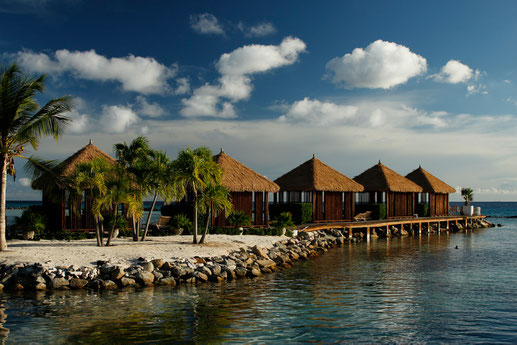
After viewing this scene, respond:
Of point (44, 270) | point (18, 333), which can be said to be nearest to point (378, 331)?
point (18, 333)

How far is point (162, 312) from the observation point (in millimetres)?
11078

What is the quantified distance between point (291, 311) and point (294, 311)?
0.07 metres

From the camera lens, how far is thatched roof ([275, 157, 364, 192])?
2987 centimetres

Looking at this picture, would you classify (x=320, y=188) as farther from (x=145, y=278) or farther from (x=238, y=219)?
(x=145, y=278)

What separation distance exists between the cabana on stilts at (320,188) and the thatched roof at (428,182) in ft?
44.1

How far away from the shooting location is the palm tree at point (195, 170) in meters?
18.3

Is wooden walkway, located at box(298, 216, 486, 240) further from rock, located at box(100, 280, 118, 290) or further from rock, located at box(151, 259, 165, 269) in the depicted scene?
rock, located at box(100, 280, 118, 290)

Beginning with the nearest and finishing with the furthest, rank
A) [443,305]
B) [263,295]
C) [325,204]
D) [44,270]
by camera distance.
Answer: [443,305] → [263,295] → [44,270] → [325,204]

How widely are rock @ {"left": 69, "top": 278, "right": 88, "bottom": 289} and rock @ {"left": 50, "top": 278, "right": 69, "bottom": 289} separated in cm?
15

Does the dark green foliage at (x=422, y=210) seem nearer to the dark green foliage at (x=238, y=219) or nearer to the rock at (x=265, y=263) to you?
the dark green foliage at (x=238, y=219)

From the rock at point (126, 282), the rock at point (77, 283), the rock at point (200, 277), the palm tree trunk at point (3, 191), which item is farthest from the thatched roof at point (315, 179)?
the rock at point (77, 283)

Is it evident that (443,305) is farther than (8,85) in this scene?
No

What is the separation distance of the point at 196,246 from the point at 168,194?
2698 millimetres

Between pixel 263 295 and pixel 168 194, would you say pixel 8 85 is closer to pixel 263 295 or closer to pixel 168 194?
pixel 168 194
